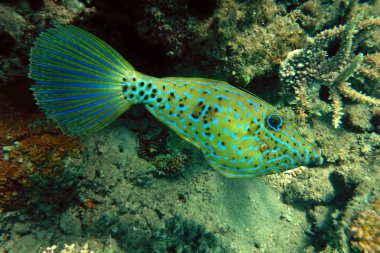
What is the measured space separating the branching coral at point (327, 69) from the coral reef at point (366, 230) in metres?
2.06

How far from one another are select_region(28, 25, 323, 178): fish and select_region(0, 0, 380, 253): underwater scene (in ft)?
0.05

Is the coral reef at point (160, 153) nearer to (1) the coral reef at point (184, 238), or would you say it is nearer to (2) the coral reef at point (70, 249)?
(1) the coral reef at point (184, 238)

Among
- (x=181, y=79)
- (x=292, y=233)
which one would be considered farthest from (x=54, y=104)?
(x=292, y=233)

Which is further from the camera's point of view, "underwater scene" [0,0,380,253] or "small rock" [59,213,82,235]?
"small rock" [59,213,82,235]

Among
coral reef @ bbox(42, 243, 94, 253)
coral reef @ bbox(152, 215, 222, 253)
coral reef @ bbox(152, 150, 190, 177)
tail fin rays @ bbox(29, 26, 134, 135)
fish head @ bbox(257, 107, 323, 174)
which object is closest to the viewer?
tail fin rays @ bbox(29, 26, 134, 135)

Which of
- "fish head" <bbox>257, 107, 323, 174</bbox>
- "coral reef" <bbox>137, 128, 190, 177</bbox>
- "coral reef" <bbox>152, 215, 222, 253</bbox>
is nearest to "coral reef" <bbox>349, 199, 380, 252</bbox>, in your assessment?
"coral reef" <bbox>152, 215, 222, 253</bbox>

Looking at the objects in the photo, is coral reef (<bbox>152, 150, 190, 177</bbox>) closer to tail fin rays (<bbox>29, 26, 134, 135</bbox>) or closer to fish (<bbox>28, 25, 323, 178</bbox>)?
fish (<bbox>28, 25, 323, 178</bbox>)

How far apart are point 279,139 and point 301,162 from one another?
1.44 feet

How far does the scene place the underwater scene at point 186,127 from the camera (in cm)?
293

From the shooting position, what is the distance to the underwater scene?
2932 mm

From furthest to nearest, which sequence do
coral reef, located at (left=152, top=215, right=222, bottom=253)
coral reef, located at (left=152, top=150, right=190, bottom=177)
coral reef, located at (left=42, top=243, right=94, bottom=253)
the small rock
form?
coral reef, located at (left=152, top=150, right=190, bottom=177) < coral reef, located at (left=152, top=215, right=222, bottom=253) < the small rock < coral reef, located at (left=42, top=243, right=94, bottom=253)

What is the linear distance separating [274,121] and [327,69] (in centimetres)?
A: 367

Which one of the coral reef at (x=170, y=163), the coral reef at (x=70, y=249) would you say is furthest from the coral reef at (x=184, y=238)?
the coral reef at (x=70, y=249)

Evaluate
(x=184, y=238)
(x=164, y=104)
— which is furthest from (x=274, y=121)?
(x=184, y=238)
